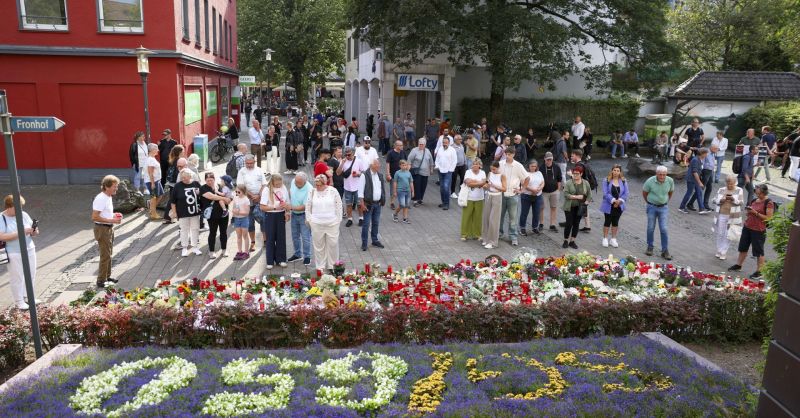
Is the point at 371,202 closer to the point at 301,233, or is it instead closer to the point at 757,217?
the point at 301,233

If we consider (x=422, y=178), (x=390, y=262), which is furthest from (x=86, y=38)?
(x=390, y=262)

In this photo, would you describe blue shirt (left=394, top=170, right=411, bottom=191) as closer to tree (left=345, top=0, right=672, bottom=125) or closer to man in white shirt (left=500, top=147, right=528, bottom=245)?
man in white shirt (left=500, top=147, right=528, bottom=245)

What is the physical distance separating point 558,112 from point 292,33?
20.8m

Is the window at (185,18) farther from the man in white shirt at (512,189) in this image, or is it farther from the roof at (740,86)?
the roof at (740,86)

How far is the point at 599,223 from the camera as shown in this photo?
14695 millimetres

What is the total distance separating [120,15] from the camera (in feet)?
57.8

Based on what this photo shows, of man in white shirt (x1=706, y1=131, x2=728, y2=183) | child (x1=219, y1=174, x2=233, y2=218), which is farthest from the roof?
child (x1=219, y1=174, x2=233, y2=218)

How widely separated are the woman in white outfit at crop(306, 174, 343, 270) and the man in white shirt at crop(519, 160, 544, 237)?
456 cm

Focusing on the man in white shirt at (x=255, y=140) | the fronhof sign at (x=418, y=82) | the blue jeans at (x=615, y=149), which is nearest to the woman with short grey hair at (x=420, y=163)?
the man in white shirt at (x=255, y=140)

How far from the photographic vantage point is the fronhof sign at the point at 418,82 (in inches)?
1078

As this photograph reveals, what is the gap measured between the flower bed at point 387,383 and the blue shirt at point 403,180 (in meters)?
7.36

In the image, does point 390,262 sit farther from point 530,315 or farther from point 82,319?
point 82,319

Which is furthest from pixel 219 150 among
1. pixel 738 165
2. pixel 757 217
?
pixel 757 217

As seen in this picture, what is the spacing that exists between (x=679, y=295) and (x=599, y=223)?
6641 millimetres
